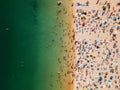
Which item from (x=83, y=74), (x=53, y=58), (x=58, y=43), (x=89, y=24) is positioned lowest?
(x=83, y=74)

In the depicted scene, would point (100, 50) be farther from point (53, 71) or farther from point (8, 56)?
point (8, 56)

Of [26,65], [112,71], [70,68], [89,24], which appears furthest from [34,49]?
[112,71]

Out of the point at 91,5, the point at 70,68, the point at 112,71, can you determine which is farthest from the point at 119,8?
the point at 70,68

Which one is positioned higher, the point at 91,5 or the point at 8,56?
the point at 91,5

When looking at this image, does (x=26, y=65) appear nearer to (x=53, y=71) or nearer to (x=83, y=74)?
(x=53, y=71)

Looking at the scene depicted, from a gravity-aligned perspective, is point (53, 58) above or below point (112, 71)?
above

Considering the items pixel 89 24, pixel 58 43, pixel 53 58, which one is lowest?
pixel 53 58
